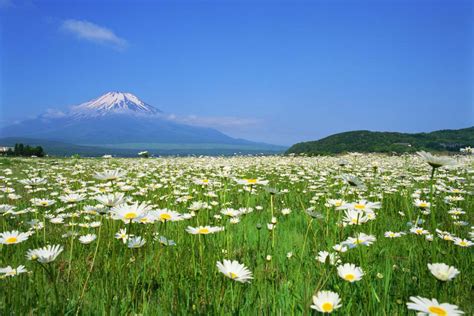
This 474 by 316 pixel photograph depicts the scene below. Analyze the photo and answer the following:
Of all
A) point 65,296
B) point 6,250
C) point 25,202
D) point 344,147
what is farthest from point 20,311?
point 344,147

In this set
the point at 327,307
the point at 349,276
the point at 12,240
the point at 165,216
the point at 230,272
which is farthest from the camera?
the point at 165,216

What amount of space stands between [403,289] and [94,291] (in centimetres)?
237

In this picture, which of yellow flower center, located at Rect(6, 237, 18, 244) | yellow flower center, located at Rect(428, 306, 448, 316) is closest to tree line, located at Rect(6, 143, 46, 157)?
yellow flower center, located at Rect(6, 237, 18, 244)

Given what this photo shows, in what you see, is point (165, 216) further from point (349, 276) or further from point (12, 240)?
point (349, 276)

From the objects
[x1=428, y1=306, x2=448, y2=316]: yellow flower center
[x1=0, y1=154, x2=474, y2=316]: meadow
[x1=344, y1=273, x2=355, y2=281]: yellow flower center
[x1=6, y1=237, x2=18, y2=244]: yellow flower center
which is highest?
[x1=428, y1=306, x2=448, y2=316]: yellow flower center

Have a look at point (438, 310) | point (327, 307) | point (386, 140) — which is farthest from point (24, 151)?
point (386, 140)

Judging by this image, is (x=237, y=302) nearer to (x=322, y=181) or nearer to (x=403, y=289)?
(x=403, y=289)

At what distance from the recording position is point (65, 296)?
7.59ft

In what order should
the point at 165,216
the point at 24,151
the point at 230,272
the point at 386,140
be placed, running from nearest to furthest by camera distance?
1. the point at 230,272
2. the point at 165,216
3. the point at 24,151
4. the point at 386,140

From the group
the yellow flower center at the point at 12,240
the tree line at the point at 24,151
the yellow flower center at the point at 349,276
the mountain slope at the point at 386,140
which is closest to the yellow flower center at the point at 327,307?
the yellow flower center at the point at 349,276

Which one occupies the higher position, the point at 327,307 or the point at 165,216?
the point at 165,216

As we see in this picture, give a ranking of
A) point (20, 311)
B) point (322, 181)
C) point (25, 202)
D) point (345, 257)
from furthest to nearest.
→ point (322, 181) → point (25, 202) → point (345, 257) → point (20, 311)

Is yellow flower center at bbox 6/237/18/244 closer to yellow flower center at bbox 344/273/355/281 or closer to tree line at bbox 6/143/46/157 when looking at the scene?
yellow flower center at bbox 344/273/355/281

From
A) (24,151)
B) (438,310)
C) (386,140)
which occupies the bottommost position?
(24,151)
